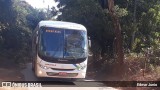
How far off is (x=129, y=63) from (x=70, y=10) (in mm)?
6581

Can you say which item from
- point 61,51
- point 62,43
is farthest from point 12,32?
point 61,51

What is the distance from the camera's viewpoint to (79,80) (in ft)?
49.7

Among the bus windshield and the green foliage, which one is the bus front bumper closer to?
the bus windshield

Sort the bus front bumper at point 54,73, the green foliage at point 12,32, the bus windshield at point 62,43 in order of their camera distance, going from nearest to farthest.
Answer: the bus front bumper at point 54,73, the bus windshield at point 62,43, the green foliage at point 12,32

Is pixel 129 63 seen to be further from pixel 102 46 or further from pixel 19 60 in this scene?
pixel 19 60

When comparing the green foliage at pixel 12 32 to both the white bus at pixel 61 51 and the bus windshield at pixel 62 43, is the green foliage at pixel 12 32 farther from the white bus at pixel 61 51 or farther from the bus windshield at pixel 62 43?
the bus windshield at pixel 62 43

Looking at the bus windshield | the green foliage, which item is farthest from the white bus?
the green foliage

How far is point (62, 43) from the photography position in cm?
1353

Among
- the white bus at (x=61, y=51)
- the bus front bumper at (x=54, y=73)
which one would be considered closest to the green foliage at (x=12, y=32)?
the white bus at (x=61, y=51)

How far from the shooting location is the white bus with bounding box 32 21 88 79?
522 inches

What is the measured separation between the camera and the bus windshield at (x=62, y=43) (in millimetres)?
13401

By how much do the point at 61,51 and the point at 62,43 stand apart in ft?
1.20

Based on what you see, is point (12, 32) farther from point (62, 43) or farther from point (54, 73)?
point (54, 73)

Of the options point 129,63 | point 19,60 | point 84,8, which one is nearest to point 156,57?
point 129,63
